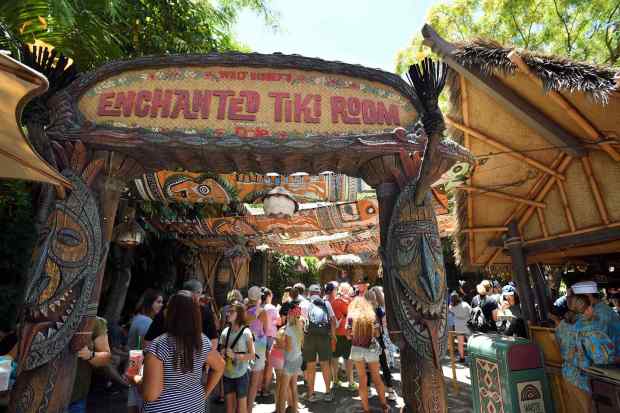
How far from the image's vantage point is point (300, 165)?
3.54 m

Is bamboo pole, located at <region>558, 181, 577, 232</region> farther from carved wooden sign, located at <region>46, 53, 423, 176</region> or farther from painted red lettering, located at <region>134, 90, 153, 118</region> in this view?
painted red lettering, located at <region>134, 90, 153, 118</region>

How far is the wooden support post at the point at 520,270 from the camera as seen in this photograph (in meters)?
4.87

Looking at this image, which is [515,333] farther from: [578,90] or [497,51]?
[497,51]

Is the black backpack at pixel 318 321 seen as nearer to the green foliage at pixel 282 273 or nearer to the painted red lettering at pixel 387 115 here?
the painted red lettering at pixel 387 115

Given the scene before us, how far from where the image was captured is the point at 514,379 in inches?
142

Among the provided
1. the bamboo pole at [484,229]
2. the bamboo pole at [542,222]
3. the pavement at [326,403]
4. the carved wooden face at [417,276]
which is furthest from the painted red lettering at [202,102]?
the bamboo pole at [542,222]

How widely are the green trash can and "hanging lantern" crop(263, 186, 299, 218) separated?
3232mm

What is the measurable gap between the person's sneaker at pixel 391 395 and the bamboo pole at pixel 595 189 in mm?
3607

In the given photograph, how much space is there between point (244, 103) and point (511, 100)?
291 centimetres

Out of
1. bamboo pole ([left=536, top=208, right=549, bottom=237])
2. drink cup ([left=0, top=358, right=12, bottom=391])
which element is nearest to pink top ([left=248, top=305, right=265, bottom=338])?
drink cup ([left=0, top=358, right=12, bottom=391])

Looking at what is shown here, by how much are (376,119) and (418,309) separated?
1892mm

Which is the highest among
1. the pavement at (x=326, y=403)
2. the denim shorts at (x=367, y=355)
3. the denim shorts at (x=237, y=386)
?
the denim shorts at (x=367, y=355)

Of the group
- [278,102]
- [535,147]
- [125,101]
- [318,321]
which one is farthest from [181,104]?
[535,147]

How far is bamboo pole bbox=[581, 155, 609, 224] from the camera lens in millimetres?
4109
